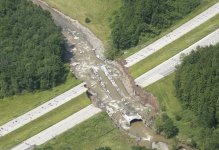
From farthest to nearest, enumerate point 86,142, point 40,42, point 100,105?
point 40,42, point 100,105, point 86,142

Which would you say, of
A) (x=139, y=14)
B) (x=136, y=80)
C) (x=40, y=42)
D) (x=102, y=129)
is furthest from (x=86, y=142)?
(x=139, y=14)

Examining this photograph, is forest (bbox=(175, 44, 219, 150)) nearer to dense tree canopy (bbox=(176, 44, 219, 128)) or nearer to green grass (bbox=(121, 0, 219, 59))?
dense tree canopy (bbox=(176, 44, 219, 128))

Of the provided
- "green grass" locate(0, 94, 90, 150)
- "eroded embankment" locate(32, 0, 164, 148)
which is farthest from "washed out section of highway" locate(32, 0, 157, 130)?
"green grass" locate(0, 94, 90, 150)

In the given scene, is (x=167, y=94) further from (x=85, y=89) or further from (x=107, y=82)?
(x=85, y=89)

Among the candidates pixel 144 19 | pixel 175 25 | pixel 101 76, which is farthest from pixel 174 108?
pixel 175 25

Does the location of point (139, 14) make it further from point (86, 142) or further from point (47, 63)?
point (86, 142)

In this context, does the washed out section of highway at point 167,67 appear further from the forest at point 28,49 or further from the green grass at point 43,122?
the forest at point 28,49
